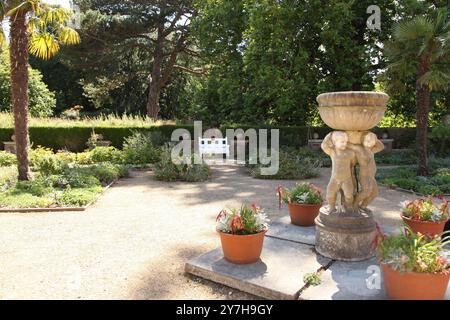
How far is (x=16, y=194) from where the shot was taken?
7.59 metres

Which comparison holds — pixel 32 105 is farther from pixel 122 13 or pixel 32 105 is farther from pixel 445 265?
pixel 445 265

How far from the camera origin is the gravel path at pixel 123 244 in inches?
147

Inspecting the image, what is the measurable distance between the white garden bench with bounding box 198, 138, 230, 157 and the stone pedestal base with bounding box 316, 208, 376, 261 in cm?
1027

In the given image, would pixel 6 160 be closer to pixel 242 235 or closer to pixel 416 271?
pixel 242 235

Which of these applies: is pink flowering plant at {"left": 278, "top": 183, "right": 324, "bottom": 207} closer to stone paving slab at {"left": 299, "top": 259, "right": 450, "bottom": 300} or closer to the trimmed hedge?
stone paving slab at {"left": 299, "top": 259, "right": 450, "bottom": 300}

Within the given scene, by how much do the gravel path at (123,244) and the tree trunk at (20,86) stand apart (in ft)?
7.58

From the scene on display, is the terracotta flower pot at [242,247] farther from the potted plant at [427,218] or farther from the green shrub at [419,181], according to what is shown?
the green shrub at [419,181]

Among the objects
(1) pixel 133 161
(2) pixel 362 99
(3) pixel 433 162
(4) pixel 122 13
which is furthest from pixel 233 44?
(2) pixel 362 99

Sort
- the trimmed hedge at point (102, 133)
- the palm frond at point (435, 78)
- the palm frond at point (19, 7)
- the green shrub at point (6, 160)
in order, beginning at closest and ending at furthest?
the palm frond at point (19, 7)
the palm frond at point (435, 78)
the green shrub at point (6, 160)
the trimmed hedge at point (102, 133)

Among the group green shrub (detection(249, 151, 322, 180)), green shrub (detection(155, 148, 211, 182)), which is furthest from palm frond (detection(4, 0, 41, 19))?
green shrub (detection(249, 151, 322, 180))

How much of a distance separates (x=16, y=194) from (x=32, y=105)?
17093mm

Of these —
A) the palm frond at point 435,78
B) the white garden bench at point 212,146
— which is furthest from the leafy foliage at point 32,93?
the palm frond at point 435,78

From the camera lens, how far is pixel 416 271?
3.03 meters

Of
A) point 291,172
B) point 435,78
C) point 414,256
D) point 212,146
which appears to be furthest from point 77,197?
point 435,78
